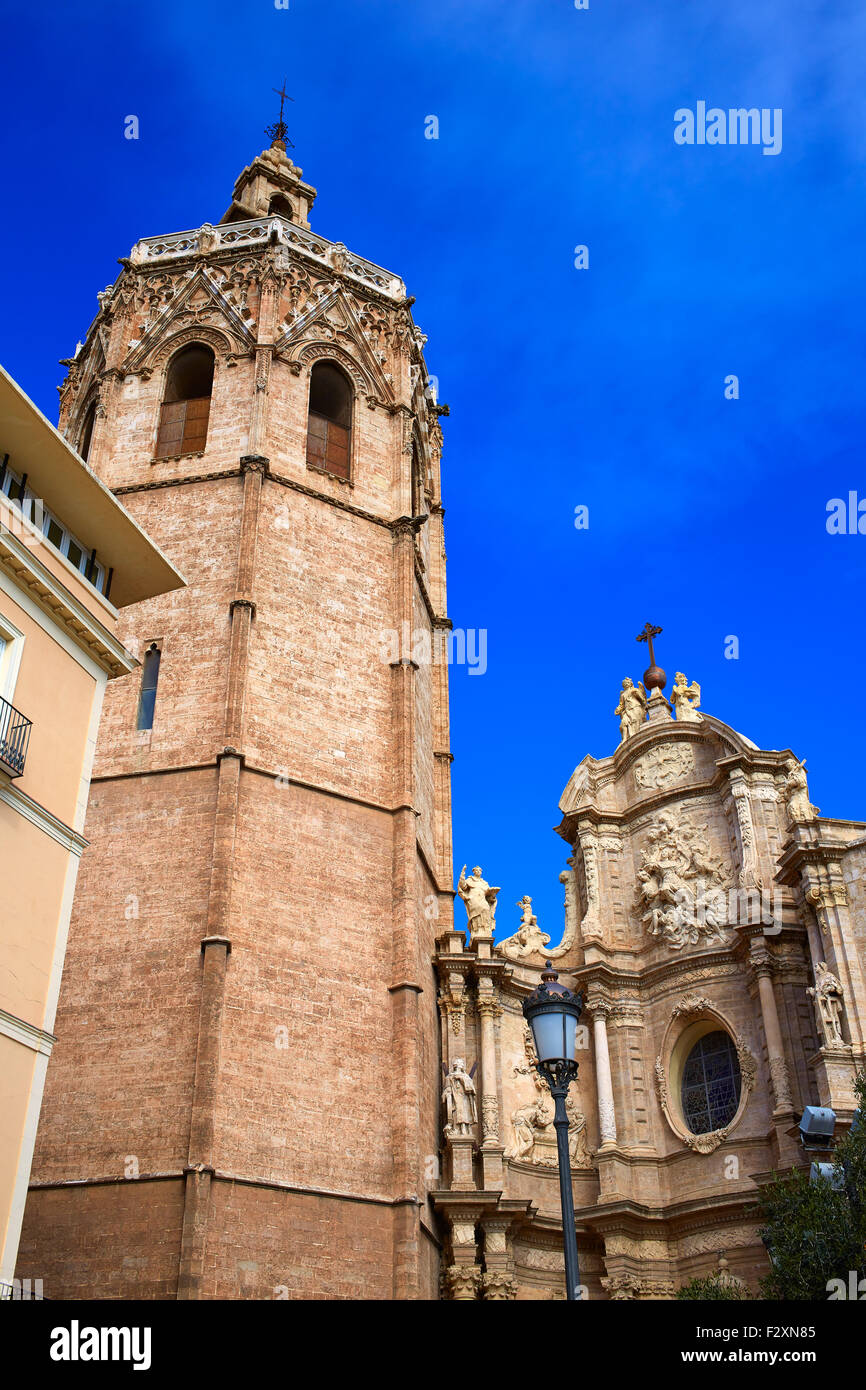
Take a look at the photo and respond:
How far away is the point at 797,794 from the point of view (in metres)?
26.7

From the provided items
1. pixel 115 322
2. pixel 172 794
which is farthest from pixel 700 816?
pixel 115 322

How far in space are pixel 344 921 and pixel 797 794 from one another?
9.40 metres

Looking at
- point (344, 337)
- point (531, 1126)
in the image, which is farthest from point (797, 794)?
point (344, 337)

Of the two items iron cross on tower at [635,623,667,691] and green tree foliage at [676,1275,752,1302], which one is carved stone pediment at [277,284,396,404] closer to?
iron cross on tower at [635,623,667,691]

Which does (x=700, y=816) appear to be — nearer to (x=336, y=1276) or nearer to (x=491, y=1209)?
(x=491, y=1209)

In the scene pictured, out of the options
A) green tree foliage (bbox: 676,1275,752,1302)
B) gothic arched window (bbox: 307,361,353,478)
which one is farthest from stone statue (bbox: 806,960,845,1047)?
gothic arched window (bbox: 307,361,353,478)

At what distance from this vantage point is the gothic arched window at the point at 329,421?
28156mm

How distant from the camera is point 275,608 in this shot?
2503 centimetres

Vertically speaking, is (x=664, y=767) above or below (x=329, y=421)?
below

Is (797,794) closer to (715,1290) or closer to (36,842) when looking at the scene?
(715,1290)

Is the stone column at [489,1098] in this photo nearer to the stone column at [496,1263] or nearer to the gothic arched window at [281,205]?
the stone column at [496,1263]

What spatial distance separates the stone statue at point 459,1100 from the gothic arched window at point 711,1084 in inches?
159

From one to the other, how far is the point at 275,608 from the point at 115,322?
346 inches

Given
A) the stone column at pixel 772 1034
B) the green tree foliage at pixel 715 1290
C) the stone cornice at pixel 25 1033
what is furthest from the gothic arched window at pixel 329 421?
the green tree foliage at pixel 715 1290
